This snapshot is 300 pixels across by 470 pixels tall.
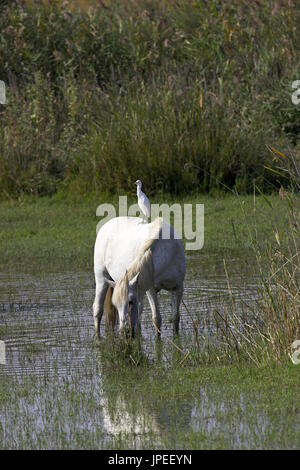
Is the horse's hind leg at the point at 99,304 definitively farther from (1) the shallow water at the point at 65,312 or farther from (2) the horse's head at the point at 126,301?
(2) the horse's head at the point at 126,301

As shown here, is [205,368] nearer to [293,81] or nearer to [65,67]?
[293,81]

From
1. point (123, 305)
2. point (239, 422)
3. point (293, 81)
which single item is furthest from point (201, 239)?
point (239, 422)

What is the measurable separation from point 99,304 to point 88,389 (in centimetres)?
242

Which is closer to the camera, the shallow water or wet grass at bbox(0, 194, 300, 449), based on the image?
wet grass at bbox(0, 194, 300, 449)

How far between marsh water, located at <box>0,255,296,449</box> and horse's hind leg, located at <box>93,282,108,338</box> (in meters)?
0.10

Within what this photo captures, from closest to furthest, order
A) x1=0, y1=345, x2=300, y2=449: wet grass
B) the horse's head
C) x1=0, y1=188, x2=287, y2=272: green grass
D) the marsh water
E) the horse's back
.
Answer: x1=0, y1=345, x2=300, y2=449: wet grass → the marsh water → the horse's head → the horse's back → x1=0, y1=188, x2=287, y2=272: green grass

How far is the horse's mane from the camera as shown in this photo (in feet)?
25.9

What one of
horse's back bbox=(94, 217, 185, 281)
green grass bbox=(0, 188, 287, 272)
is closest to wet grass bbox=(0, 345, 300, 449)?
horse's back bbox=(94, 217, 185, 281)

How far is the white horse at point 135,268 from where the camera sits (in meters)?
7.92

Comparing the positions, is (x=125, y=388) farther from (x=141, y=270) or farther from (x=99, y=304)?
(x=99, y=304)

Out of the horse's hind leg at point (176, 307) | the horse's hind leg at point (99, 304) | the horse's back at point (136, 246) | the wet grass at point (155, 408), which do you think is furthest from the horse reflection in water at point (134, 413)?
the horse's hind leg at point (99, 304)

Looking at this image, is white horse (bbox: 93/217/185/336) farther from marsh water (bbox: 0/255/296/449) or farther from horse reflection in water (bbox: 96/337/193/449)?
horse reflection in water (bbox: 96/337/193/449)

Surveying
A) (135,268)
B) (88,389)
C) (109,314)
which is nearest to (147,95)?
(109,314)
